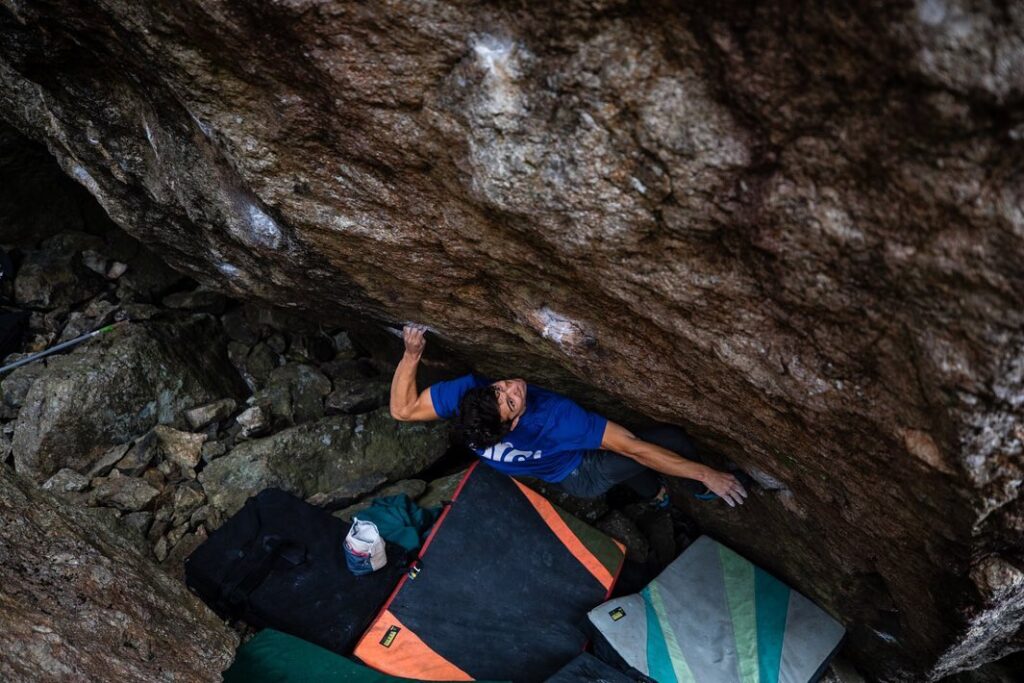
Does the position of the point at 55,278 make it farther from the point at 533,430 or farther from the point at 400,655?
the point at 533,430

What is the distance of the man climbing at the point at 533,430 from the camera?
407 cm

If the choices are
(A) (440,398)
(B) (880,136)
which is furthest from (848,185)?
(A) (440,398)

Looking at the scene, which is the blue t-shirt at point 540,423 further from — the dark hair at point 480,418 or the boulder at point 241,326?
the boulder at point 241,326

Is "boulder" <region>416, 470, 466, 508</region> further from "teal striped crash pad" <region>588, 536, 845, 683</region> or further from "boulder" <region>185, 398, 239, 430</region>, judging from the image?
"boulder" <region>185, 398, 239, 430</region>

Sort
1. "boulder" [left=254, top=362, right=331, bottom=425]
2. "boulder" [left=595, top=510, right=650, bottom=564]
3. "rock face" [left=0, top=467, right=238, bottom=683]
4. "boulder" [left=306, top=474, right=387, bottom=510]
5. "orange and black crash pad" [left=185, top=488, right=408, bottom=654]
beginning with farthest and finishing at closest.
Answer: "boulder" [left=254, top=362, right=331, bottom=425]
"boulder" [left=595, top=510, right=650, bottom=564]
"boulder" [left=306, top=474, right=387, bottom=510]
"orange and black crash pad" [left=185, top=488, right=408, bottom=654]
"rock face" [left=0, top=467, right=238, bottom=683]

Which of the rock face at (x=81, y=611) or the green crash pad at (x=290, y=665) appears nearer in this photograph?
the rock face at (x=81, y=611)

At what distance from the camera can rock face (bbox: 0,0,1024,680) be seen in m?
1.99

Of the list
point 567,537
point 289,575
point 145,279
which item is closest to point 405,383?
point 289,575

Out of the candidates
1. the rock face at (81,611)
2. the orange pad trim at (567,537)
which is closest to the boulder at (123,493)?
the rock face at (81,611)

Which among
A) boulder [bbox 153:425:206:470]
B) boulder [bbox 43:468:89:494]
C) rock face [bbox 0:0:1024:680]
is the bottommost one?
boulder [bbox 43:468:89:494]

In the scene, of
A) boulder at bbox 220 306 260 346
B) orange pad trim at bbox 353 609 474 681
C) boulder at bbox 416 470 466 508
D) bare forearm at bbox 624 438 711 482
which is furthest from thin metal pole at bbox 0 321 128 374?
bare forearm at bbox 624 438 711 482

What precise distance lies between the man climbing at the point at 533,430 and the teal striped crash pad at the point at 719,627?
0.76m

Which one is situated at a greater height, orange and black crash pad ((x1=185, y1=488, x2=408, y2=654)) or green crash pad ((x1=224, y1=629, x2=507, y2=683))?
green crash pad ((x1=224, y1=629, x2=507, y2=683))

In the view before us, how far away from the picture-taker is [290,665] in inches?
153
